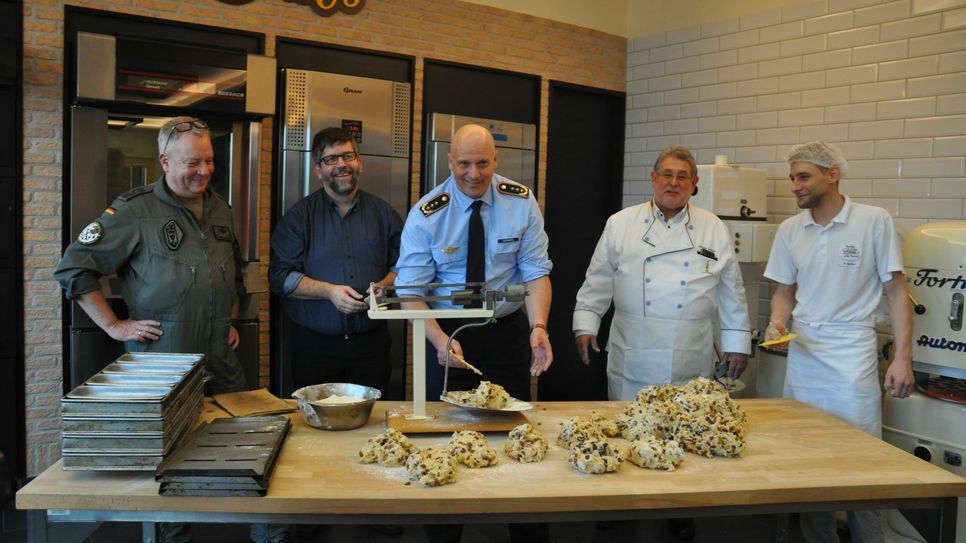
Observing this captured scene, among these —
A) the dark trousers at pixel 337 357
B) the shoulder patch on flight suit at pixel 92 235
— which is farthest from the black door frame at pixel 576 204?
the shoulder patch on flight suit at pixel 92 235

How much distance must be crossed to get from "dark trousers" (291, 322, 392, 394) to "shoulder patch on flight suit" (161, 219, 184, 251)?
898 millimetres

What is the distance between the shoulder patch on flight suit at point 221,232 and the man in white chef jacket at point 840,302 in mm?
2181

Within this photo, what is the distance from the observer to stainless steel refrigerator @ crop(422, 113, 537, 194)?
5.09m

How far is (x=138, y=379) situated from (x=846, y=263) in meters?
2.72

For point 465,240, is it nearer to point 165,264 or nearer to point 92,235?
point 165,264

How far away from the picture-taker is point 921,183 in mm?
4230

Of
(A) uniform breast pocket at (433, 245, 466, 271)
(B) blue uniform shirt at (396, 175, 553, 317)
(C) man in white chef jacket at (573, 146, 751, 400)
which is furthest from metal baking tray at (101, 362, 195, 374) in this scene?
(C) man in white chef jacket at (573, 146, 751, 400)

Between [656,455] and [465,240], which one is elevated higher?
[465,240]

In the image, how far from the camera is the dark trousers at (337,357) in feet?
11.9

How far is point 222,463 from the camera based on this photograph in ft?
6.34

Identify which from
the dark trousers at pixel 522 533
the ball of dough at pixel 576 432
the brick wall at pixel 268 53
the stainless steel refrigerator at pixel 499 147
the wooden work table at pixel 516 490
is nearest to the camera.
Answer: the wooden work table at pixel 516 490

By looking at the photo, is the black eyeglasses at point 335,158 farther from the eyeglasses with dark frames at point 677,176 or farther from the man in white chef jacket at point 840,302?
→ the man in white chef jacket at point 840,302

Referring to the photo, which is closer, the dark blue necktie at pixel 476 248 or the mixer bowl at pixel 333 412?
the mixer bowl at pixel 333 412

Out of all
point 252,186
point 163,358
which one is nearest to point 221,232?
point 163,358
